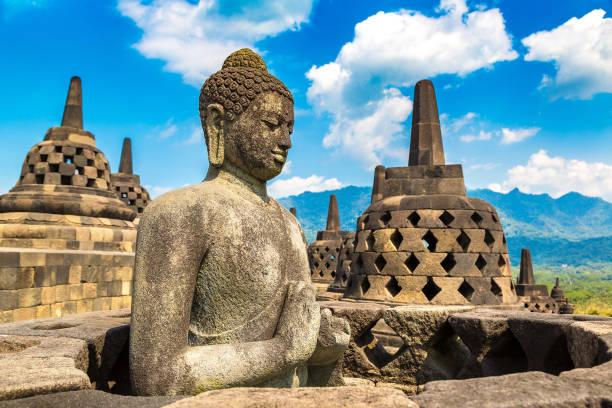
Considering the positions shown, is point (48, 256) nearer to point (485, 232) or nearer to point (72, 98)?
point (72, 98)

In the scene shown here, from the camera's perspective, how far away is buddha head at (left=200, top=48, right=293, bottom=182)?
2.40 metres

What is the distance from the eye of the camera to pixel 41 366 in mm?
1807

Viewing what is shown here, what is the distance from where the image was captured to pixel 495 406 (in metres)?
1.46

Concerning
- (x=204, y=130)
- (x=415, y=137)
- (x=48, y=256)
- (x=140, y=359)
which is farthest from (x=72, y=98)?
(x=140, y=359)

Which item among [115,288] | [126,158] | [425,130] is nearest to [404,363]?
[425,130]

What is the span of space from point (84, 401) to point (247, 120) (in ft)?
4.92

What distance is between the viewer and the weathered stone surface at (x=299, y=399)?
4.78ft

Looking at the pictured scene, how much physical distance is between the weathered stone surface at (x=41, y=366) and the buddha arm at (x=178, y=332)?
11.2 inches

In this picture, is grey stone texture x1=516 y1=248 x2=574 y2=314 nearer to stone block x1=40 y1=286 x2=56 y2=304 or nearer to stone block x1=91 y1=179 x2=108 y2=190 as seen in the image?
stone block x1=91 y1=179 x2=108 y2=190

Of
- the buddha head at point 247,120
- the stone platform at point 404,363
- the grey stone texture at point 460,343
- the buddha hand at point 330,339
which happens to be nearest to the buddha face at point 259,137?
the buddha head at point 247,120

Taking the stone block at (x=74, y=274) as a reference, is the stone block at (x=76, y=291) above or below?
below

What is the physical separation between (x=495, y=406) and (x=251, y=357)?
1.01 metres

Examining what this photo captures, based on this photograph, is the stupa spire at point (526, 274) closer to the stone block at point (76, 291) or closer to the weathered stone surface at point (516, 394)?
the stone block at point (76, 291)

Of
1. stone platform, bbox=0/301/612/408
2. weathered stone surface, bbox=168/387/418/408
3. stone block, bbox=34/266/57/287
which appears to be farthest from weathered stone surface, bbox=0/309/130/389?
stone block, bbox=34/266/57/287
